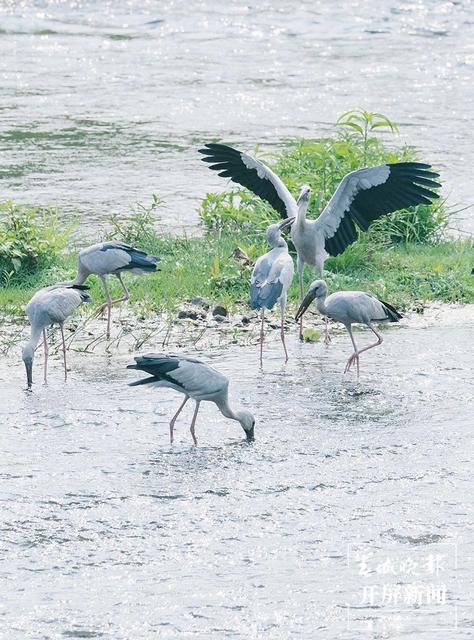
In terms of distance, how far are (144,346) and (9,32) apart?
11.9 metres

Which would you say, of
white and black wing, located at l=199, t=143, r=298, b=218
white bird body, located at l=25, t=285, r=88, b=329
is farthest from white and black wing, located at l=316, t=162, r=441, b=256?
white bird body, located at l=25, t=285, r=88, b=329

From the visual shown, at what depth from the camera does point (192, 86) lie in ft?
55.2

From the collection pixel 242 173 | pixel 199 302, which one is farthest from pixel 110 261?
pixel 242 173

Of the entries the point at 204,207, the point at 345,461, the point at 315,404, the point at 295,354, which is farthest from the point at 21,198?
the point at 345,461

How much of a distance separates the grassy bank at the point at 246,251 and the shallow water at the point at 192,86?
31.7 inches

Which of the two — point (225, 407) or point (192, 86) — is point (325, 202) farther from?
point (192, 86)

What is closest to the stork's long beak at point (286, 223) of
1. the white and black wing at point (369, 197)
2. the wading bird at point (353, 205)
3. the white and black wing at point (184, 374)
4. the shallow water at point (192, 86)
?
the wading bird at point (353, 205)

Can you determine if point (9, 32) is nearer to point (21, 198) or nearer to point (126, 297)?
point (21, 198)

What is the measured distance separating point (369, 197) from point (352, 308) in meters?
1.25

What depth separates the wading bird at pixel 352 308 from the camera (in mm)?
8617

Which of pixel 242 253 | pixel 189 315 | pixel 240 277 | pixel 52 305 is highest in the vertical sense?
pixel 52 305

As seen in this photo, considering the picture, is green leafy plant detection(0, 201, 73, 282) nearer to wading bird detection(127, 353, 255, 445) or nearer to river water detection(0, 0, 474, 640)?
river water detection(0, 0, 474, 640)

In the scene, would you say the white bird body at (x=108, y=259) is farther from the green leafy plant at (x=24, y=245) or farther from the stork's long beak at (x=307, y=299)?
the stork's long beak at (x=307, y=299)

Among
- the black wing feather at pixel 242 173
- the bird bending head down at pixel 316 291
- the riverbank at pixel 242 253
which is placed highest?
the black wing feather at pixel 242 173
